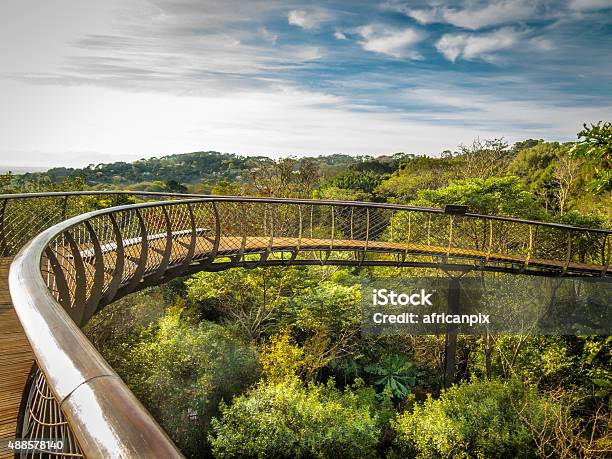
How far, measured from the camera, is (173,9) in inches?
479

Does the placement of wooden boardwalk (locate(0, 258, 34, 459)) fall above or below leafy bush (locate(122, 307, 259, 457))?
above

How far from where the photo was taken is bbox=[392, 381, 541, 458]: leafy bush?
10.5 m

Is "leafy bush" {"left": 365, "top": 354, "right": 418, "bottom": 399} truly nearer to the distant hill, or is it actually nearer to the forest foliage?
the forest foliage

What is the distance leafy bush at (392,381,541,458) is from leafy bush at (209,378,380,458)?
1.12 metres

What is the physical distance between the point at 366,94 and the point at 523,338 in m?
17.7

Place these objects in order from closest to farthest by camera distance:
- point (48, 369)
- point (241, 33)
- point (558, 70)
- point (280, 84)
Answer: point (48, 369) < point (241, 33) < point (558, 70) < point (280, 84)

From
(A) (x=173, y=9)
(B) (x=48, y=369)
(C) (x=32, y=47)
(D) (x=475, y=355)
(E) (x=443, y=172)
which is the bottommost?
(D) (x=475, y=355)

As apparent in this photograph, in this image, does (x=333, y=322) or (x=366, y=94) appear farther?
(x=366, y=94)

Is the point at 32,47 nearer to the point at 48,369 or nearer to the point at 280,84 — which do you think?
the point at 280,84

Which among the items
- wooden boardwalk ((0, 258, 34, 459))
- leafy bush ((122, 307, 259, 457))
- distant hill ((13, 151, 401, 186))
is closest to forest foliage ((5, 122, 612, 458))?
leafy bush ((122, 307, 259, 457))

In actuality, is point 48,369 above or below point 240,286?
above

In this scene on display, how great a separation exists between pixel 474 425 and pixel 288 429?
480cm

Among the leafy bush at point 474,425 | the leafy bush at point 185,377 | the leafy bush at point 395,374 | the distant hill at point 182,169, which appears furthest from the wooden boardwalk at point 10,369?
the distant hill at point 182,169

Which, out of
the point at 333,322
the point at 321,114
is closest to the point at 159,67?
the point at 321,114
